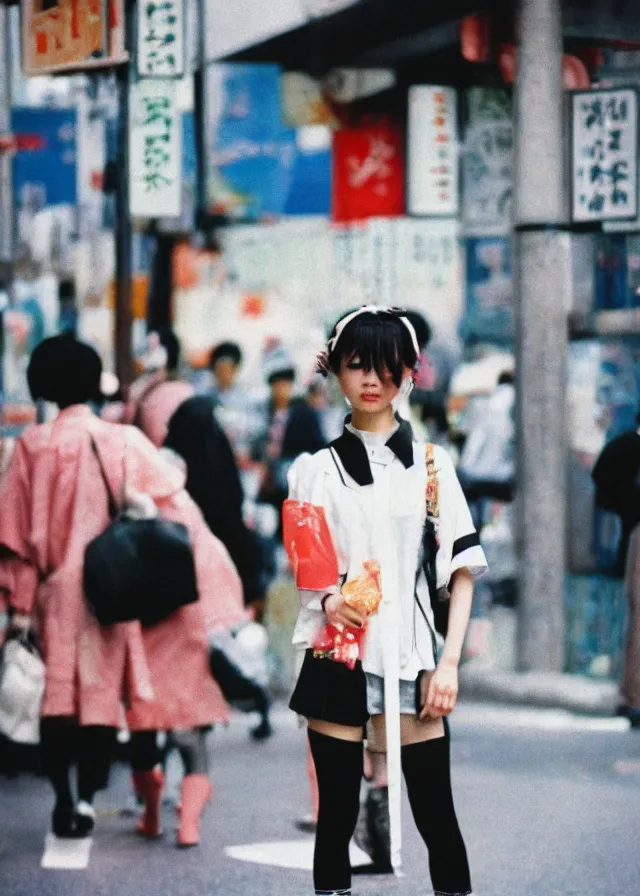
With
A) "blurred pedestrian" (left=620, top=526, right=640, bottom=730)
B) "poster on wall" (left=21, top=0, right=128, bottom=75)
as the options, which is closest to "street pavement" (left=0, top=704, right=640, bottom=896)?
"blurred pedestrian" (left=620, top=526, right=640, bottom=730)

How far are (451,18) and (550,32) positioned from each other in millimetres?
1640

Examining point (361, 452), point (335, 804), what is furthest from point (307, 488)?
point (335, 804)

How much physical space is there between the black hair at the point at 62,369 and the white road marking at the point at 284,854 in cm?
168

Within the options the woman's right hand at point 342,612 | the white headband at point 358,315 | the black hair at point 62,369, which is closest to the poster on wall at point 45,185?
the black hair at point 62,369

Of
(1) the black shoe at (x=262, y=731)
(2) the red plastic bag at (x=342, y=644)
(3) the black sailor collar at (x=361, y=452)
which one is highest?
(3) the black sailor collar at (x=361, y=452)

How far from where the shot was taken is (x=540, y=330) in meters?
10.8

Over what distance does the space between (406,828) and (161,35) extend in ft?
16.2

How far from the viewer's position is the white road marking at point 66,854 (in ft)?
21.3

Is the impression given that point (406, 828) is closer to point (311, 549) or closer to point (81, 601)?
point (81, 601)

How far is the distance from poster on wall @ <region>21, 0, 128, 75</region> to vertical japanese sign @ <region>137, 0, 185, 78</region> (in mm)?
762

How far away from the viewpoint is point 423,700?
446 centimetres

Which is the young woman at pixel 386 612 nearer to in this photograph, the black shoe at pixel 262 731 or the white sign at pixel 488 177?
the black shoe at pixel 262 731

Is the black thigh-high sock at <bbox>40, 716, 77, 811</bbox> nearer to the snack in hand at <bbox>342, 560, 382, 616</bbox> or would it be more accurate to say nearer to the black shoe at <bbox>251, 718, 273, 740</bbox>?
the snack in hand at <bbox>342, 560, 382, 616</bbox>

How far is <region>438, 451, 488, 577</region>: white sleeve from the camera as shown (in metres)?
4.53
